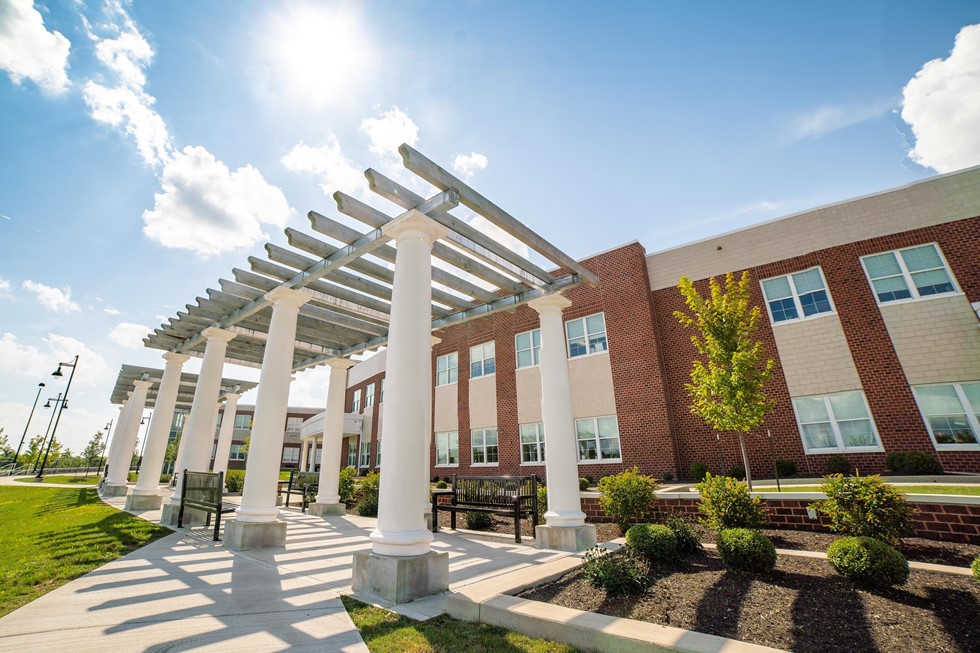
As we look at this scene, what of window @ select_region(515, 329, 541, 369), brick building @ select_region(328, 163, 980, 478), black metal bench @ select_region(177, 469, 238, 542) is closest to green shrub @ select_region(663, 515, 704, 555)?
black metal bench @ select_region(177, 469, 238, 542)

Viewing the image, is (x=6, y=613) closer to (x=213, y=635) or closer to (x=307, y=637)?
(x=213, y=635)

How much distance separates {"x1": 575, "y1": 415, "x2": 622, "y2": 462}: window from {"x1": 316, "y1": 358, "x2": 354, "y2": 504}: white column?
9.33 metres

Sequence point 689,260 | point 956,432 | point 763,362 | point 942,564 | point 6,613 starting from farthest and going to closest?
point 689,260
point 763,362
point 956,432
point 942,564
point 6,613

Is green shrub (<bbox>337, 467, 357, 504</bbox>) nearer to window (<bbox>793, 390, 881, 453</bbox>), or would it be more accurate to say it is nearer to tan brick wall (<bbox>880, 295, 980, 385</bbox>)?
window (<bbox>793, 390, 881, 453</bbox>)

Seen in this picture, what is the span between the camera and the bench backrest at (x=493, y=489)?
9.20 meters

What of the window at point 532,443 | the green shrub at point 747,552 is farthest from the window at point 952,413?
the window at point 532,443

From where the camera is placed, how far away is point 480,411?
2088cm

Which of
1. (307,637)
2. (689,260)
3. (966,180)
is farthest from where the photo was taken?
(689,260)

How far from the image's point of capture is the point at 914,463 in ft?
38.1

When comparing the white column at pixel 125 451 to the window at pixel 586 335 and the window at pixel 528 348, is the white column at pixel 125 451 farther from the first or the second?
the window at pixel 586 335

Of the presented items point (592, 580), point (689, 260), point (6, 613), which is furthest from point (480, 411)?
point (6, 613)

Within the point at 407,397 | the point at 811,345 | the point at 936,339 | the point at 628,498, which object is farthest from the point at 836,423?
the point at 407,397

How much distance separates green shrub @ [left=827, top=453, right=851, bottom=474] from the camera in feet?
41.0

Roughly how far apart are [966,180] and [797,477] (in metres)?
10.4
